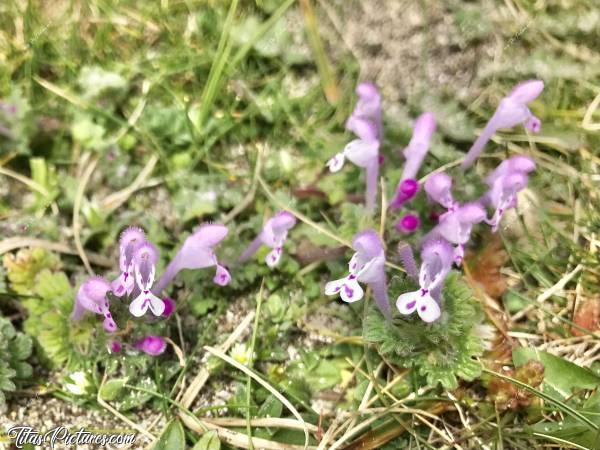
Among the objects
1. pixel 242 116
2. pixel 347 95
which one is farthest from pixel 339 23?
pixel 242 116

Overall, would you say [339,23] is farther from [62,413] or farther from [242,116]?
[62,413]

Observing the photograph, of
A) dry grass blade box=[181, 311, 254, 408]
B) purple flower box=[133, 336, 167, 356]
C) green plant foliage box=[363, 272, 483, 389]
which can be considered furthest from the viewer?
dry grass blade box=[181, 311, 254, 408]

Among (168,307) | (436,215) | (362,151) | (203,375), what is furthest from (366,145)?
(203,375)

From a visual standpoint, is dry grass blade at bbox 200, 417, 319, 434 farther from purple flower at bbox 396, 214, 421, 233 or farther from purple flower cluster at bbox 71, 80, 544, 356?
purple flower at bbox 396, 214, 421, 233

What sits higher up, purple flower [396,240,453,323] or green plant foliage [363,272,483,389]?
purple flower [396,240,453,323]

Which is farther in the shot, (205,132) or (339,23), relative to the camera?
(339,23)

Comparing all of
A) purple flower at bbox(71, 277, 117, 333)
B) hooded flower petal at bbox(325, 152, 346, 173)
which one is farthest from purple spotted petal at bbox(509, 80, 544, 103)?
purple flower at bbox(71, 277, 117, 333)

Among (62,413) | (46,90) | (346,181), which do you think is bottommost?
(62,413)
